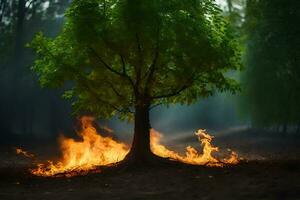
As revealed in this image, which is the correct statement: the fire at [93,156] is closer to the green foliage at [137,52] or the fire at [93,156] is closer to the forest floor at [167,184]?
the forest floor at [167,184]

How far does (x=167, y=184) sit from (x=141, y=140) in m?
5.44

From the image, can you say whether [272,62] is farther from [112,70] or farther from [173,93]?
[112,70]

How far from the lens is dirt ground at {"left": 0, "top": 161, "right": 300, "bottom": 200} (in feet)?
45.3

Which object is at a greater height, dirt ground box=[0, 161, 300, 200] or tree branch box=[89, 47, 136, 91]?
tree branch box=[89, 47, 136, 91]

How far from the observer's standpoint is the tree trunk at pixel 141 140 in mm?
20953

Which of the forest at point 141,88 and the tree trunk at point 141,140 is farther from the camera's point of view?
the tree trunk at point 141,140

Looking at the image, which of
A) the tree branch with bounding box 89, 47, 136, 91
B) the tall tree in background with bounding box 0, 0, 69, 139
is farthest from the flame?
the tall tree in background with bounding box 0, 0, 69, 139

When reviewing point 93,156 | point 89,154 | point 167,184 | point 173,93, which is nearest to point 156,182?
point 167,184

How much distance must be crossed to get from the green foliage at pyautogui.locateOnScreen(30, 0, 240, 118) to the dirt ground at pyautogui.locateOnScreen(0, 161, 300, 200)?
13.2 feet

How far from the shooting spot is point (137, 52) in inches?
805

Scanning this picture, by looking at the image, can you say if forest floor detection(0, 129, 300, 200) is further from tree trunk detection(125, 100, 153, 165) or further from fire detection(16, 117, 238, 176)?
fire detection(16, 117, 238, 176)

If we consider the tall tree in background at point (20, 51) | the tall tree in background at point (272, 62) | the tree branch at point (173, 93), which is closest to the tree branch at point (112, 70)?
the tree branch at point (173, 93)

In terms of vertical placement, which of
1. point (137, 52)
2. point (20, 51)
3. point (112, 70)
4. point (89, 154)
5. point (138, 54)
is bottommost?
point (89, 154)

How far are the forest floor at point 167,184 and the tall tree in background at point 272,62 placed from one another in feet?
53.3
